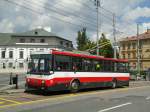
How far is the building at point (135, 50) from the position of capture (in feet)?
358

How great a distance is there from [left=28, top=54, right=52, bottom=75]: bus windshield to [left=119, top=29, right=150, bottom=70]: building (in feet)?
275

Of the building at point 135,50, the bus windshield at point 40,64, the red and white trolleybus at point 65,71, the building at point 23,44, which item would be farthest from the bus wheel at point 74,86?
the building at point 23,44

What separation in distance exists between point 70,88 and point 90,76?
2941 mm

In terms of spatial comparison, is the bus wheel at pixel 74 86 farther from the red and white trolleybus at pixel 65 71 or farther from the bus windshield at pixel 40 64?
the bus windshield at pixel 40 64

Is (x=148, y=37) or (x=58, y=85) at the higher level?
(x=148, y=37)

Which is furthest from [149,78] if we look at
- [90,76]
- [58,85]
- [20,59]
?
[20,59]

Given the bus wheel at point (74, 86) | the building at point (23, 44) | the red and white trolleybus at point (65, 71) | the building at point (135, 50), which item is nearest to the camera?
the red and white trolleybus at point (65, 71)

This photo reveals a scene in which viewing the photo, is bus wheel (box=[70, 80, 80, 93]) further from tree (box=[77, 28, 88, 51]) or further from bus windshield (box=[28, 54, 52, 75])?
tree (box=[77, 28, 88, 51])

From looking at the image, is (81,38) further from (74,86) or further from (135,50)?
(74,86)

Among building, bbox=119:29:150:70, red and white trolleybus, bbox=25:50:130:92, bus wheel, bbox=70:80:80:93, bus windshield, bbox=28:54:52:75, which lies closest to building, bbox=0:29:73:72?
building, bbox=119:29:150:70

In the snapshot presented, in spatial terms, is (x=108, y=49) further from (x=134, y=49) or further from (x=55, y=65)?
(x=55, y=65)

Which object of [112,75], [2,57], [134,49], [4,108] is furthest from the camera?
[134,49]

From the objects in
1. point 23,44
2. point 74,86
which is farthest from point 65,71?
point 23,44

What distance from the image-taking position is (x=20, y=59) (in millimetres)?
107688
